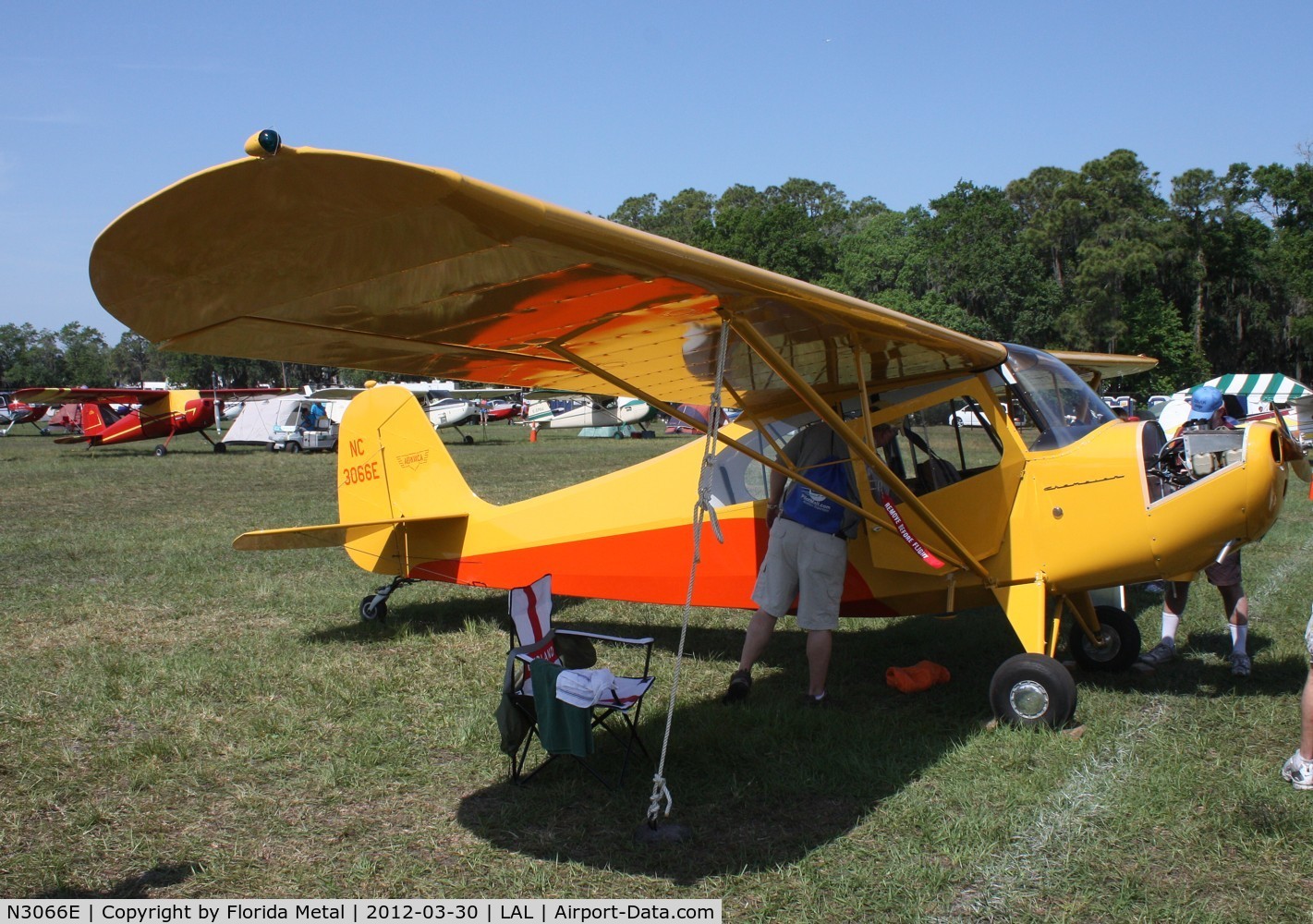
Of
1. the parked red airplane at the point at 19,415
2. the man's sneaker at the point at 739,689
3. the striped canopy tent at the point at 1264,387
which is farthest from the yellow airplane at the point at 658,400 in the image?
the parked red airplane at the point at 19,415

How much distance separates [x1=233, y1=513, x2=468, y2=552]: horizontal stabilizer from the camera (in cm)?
609

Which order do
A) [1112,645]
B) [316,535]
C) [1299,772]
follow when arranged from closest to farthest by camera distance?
[1299,772]
[1112,645]
[316,535]

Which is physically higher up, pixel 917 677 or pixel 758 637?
pixel 758 637

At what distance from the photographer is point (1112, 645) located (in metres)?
6.25

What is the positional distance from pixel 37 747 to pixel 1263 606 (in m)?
8.77

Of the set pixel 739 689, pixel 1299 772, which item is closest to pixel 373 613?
pixel 739 689

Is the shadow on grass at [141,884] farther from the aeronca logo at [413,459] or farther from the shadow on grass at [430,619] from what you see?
the aeronca logo at [413,459]

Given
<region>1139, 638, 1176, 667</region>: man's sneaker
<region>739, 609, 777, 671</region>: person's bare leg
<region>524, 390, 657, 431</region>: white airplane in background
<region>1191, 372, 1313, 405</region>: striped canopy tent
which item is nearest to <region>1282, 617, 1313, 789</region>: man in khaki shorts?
Answer: <region>1139, 638, 1176, 667</region>: man's sneaker

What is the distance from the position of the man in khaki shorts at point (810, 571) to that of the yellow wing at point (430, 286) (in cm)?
55

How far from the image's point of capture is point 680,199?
129625 mm

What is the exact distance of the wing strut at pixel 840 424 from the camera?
4004 millimetres

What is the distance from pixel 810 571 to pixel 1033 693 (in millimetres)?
1320

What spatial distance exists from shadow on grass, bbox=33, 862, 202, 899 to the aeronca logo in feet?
13.8
